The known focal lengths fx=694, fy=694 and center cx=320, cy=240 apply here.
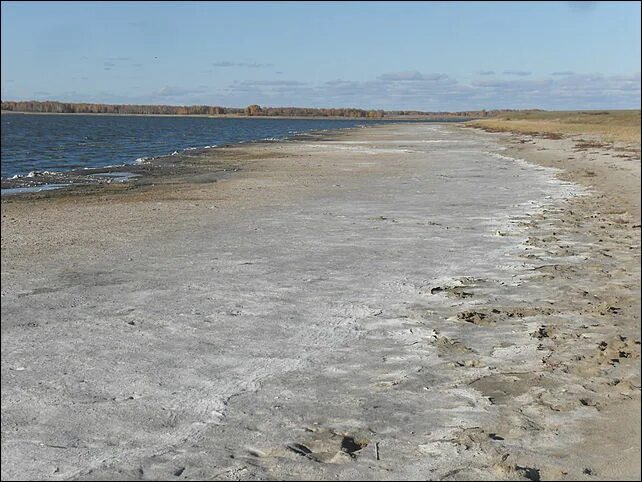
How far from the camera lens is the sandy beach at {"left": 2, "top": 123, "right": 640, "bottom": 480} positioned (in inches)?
195

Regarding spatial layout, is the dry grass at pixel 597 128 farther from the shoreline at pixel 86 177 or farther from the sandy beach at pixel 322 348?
the shoreline at pixel 86 177

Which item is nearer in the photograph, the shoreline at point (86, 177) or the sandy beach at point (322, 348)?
the sandy beach at point (322, 348)

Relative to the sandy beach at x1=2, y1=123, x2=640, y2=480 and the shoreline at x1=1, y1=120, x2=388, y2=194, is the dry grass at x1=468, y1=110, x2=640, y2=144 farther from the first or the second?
the shoreline at x1=1, y1=120, x2=388, y2=194

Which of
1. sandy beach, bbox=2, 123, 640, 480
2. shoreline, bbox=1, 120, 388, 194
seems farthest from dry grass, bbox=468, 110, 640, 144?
shoreline, bbox=1, 120, 388, 194

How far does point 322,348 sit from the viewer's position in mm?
7203

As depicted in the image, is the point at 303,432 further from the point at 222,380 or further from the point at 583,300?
the point at 583,300

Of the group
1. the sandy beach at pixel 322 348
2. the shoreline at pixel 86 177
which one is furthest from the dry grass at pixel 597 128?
the shoreline at pixel 86 177

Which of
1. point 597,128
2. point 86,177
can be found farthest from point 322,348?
point 597,128

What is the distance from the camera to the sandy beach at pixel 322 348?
195 inches

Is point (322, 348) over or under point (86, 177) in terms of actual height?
over

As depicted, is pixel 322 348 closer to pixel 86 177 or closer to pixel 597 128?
pixel 86 177

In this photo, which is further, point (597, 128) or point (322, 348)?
point (597, 128)

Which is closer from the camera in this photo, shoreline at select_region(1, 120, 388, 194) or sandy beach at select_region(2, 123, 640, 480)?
sandy beach at select_region(2, 123, 640, 480)

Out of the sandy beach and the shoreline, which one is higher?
the sandy beach
